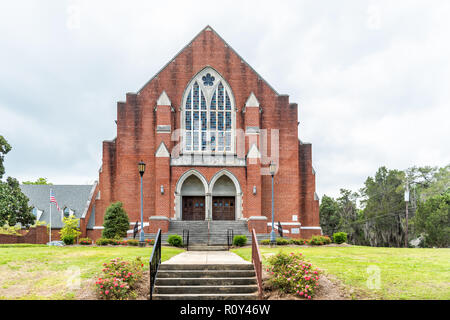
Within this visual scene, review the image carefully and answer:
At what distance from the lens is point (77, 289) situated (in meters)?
10.2

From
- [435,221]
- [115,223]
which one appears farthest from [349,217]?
[115,223]

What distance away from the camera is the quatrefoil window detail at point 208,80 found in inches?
1249

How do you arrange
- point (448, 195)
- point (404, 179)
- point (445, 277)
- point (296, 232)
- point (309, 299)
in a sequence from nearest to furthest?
point (309, 299), point (445, 277), point (296, 232), point (448, 195), point (404, 179)

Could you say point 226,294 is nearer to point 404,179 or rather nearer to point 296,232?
point 296,232

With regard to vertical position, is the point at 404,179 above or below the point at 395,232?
above

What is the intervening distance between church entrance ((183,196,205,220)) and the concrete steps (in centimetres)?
1882

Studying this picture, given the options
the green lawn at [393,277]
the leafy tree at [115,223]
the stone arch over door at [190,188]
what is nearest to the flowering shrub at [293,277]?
the green lawn at [393,277]

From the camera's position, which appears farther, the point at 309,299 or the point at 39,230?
the point at 39,230

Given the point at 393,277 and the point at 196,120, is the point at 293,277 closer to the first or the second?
the point at 393,277

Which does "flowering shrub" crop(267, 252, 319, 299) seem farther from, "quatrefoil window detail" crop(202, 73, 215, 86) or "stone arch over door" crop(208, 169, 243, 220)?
"quatrefoil window detail" crop(202, 73, 215, 86)

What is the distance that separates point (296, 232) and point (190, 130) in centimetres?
1078

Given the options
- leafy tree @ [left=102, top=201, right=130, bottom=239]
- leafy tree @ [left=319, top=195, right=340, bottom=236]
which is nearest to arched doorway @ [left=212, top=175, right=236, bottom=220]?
leafy tree @ [left=102, top=201, right=130, bottom=239]

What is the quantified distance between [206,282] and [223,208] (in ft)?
65.4
